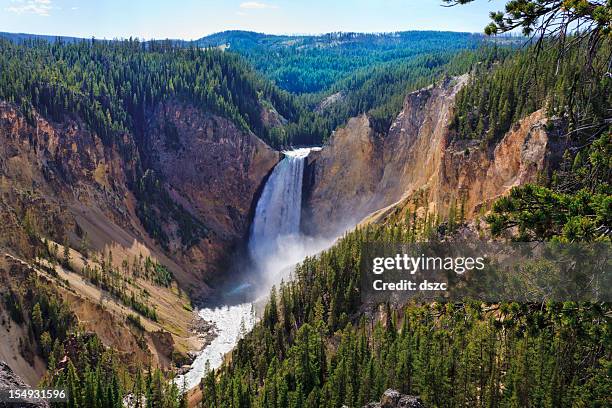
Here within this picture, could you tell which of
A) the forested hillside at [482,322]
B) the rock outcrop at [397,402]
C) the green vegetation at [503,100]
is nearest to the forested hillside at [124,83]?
the forested hillside at [482,322]

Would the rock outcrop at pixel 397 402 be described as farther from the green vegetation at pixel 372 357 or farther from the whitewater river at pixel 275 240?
the whitewater river at pixel 275 240

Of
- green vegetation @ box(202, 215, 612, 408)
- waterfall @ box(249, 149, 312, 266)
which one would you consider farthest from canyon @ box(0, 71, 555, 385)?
green vegetation @ box(202, 215, 612, 408)

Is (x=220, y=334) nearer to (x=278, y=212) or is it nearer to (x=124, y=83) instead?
(x=278, y=212)

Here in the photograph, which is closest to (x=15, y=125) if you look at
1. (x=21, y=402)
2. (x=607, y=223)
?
(x=21, y=402)

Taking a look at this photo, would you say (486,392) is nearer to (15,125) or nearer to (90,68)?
(15,125)

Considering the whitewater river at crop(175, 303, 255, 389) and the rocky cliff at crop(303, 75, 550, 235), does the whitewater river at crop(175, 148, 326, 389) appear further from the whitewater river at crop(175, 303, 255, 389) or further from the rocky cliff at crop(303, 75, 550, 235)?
the rocky cliff at crop(303, 75, 550, 235)

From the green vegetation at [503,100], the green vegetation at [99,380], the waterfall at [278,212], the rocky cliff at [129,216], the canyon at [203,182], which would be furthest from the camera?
the waterfall at [278,212]

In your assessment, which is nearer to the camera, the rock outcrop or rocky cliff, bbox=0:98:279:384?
the rock outcrop
